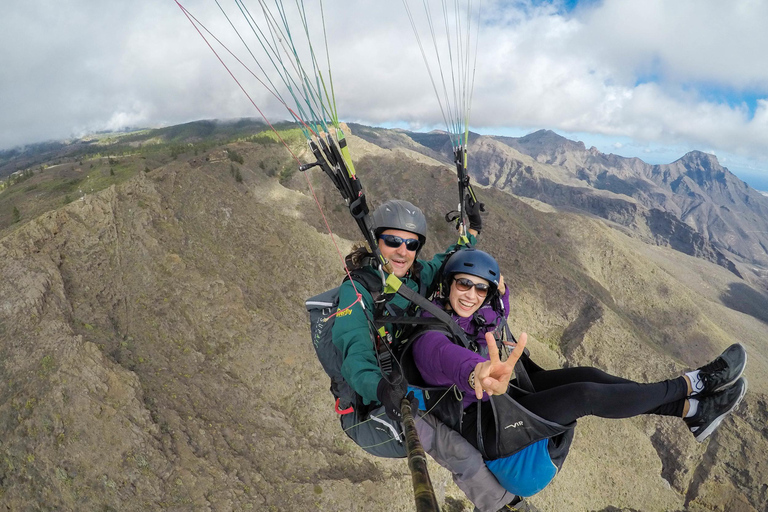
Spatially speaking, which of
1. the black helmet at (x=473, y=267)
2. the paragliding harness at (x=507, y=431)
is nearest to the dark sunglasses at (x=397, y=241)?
the black helmet at (x=473, y=267)

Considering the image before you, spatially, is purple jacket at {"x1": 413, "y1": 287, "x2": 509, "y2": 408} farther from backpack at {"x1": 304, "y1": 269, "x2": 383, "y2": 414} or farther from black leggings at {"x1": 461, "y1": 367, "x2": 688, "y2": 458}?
backpack at {"x1": 304, "y1": 269, "x2": 383, "y2": 414}

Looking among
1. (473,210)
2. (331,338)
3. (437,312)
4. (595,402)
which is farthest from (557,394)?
(473,210)

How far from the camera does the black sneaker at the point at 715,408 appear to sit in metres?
4.86

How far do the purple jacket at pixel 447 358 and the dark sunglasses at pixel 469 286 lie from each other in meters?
0.44

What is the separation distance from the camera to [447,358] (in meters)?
3.98

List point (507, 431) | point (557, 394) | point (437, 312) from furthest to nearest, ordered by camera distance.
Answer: point (557, 394), point (507, 431), point (437, 312)

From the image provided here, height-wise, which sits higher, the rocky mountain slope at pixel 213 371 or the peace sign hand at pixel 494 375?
the peace sign hand at pixel 494 375

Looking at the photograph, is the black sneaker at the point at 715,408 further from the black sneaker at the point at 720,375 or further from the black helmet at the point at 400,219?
the black helmet at the point at 400,219

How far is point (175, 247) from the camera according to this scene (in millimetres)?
13945

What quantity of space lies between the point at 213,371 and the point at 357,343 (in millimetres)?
9187

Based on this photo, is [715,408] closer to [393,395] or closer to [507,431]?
[507,431]

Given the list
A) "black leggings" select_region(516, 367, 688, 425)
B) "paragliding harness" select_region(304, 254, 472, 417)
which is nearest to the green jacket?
"paragliding harness" select_region(304, 254, 472, 417)

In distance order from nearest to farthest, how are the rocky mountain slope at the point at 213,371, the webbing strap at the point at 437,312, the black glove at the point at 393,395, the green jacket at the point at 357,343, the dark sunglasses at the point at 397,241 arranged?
1. the black glove at the point at 393,395
2. the green jacket at the point at 357,343
3. the webbing strap at the point at 437,312
4. the dark sunglasses at the point at 397,241
5. the rocky mountain slope at the point at 213,371

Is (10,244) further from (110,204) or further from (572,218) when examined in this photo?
(572,218)
